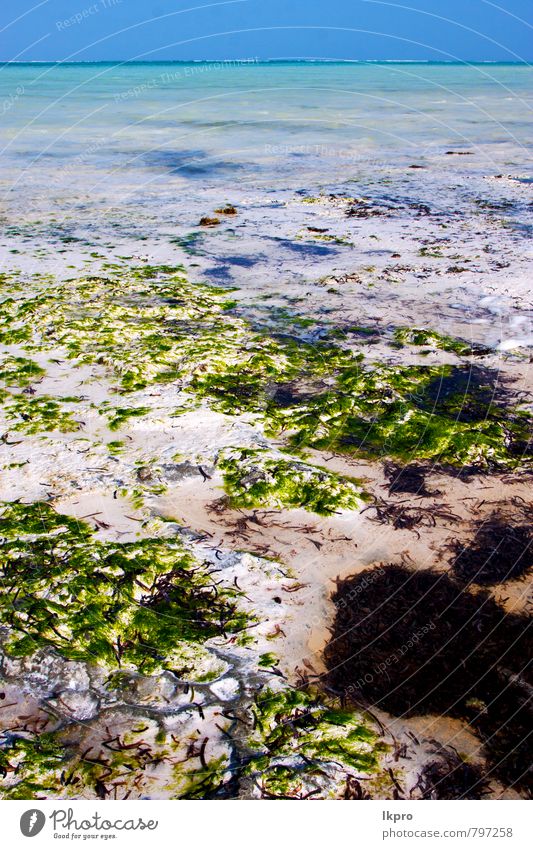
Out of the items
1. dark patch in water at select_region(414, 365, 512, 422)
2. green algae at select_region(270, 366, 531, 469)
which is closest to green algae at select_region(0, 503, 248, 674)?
green algae at select_region(270, 366, 531, 469)

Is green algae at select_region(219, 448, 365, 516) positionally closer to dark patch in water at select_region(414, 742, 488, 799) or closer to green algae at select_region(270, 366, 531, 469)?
green algae at select_region(270, 366, 531, 469)

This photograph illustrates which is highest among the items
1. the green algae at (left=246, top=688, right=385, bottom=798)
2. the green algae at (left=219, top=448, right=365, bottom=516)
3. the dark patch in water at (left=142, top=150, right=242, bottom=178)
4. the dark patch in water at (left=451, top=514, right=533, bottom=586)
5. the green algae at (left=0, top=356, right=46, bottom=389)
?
the dark patch in water at (left=142, top=150, right=242, bottom=178)

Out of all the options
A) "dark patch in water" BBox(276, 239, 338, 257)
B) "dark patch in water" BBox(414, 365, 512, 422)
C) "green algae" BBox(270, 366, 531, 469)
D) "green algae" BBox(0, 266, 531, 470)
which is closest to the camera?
"green algae" BBox(270, 366, 531, 469)

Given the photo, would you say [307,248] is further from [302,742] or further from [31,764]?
[31,764]

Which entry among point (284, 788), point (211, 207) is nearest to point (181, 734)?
point (284, 788)

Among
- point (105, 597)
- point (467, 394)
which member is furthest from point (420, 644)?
point (467, 394)

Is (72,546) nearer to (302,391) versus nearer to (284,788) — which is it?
(284,788)
